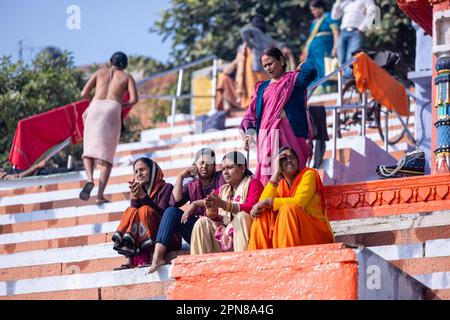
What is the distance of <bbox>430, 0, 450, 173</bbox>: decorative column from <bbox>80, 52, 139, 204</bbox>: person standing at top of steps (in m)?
3.47

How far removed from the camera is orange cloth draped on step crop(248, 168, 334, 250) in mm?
11664

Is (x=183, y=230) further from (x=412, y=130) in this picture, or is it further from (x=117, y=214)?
(x=412, y=130)

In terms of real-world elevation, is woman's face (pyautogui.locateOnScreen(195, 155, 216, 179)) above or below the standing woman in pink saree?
below

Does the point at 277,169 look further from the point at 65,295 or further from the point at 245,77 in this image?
the point at 245,77

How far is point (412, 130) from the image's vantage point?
1903 cm

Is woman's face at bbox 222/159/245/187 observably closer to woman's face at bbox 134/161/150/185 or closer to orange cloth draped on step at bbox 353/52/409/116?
woman's face at bbox 134/161/150/185

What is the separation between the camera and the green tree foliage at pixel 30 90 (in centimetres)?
2106

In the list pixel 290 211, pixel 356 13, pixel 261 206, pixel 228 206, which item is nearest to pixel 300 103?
pixel 228 206

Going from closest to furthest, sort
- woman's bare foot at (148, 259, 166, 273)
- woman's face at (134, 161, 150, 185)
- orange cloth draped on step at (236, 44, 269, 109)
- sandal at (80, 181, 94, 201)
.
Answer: woman's bare foot at (148, 259, 166, 273) → woman's face at (134, 161, 150, 185) → sandal at (80, 181, 94, 201) → orange cloth draped on step at (236, 44, 269, 109)

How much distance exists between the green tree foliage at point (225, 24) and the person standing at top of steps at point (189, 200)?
36.9ft

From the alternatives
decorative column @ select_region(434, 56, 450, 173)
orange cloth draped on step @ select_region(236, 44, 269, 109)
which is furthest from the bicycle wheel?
decorative column @ select_region(434, 56, 450, 173)

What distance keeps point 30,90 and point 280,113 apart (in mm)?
9032

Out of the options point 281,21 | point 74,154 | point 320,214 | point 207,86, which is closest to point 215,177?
point 320,214
